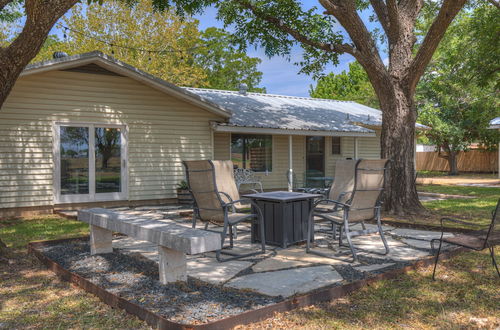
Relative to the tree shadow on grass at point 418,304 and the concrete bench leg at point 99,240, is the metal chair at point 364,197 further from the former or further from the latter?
the concrete bench leg at point 99,240

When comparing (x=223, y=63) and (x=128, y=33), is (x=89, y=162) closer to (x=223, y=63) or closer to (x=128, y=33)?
(x=128, y=33)

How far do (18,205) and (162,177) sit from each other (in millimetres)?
3500

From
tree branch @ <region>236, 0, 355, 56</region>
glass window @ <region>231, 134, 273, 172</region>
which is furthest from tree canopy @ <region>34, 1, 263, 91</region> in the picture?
tree branch @ <region>236, 0, 355, 56</region>

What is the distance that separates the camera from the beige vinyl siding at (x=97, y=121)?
993cm

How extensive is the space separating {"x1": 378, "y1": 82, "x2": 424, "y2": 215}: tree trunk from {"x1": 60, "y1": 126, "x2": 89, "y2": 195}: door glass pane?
7.01m

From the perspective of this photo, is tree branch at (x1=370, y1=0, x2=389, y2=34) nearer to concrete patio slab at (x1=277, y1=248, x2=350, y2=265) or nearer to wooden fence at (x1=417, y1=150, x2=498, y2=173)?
concrete patio slab at (x1=277, y1=248, x2=350, y2=265)

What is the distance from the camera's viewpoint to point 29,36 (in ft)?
17.9

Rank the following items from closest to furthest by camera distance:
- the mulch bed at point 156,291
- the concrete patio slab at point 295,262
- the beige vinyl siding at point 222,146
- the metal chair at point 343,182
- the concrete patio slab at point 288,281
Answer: the mulch bed at point 156,291, the concrete patio slab at point 288,281, the concrete patio slab at point 295,262, the metal chair at point 343,182, the beige vinyl siding at point 222,146

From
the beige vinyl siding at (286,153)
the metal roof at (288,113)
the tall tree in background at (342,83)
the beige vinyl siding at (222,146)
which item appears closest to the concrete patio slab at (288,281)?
the metal roof at (288,113)

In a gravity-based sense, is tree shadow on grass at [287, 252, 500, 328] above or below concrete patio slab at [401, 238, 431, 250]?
below

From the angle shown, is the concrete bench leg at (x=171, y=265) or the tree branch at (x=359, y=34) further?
the tree branch at (x=359, y=34)

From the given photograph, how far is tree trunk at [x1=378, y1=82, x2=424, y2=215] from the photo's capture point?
9.46 metres

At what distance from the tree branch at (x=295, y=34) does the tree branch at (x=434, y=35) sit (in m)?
1.47

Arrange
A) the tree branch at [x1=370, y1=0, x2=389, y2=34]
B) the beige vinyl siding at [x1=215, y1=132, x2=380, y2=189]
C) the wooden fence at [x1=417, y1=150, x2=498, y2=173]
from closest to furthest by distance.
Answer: the tree branch at [x1=370, y1=0, x2=389, y2=34], the beige vinyl siding at [x1=215, y1=132, x2=380, y2=189], the wooden fence at [x1=417, y1=150, x2=498, y2=173]
